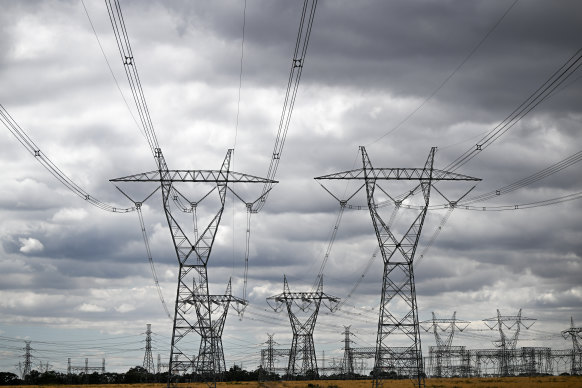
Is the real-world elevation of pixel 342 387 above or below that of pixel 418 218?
below

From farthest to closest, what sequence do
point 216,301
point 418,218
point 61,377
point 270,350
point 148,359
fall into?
point 61,377, point 148,359, point 270,350, point 216,301, point 418,218

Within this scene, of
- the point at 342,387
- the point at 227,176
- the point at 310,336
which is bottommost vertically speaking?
the point at 342,387

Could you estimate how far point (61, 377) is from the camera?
190 meters

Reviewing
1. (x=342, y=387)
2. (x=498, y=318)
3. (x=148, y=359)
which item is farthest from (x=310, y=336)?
(x=498, y=318)

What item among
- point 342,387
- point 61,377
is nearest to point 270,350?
point 342,387

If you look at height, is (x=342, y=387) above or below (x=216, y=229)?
below

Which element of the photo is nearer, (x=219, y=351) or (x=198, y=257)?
(x=198, y=257)

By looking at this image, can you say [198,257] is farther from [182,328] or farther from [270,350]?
[270,350]

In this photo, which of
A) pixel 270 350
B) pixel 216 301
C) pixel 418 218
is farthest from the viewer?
pixel 270 350

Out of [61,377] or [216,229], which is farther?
[61,377]

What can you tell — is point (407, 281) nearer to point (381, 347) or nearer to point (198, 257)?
point (381, 347)

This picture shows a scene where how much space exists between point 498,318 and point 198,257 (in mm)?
144913

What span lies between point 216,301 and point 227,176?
4415cm

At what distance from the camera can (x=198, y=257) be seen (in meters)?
68.0
